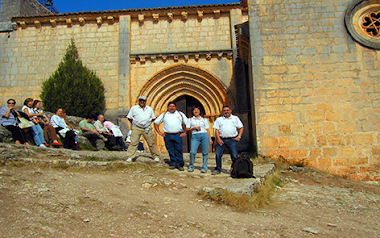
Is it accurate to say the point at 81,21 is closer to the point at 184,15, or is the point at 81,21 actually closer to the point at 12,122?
the point at 184,15

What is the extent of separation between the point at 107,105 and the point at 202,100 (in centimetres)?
380

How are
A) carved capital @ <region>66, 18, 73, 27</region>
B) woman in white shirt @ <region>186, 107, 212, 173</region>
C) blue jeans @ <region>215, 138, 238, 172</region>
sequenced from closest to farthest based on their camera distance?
1. blue jeans @ <region>215, 138, 238, 172</region>
2. woman in white shirt @ <region>186, 107, 212, 173</region>
3. carved capital @ <region>66, 18, 73, 27</region>

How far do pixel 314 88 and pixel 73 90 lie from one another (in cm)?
854

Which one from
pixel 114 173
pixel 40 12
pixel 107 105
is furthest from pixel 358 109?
pixel 40 12

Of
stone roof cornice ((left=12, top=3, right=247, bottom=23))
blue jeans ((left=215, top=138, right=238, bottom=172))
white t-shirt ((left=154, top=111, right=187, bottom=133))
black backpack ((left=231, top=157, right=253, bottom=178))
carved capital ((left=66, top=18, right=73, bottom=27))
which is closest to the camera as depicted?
black backpack ((left=231, top=157, right=253, bottom=178))

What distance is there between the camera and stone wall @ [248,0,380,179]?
7.40 metres

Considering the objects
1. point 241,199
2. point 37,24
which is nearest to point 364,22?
point 241,199

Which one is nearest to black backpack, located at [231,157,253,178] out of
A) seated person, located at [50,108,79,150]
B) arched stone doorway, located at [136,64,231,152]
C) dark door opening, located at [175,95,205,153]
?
seated person, located at [50,108,79,150]

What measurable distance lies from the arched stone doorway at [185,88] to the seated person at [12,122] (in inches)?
206

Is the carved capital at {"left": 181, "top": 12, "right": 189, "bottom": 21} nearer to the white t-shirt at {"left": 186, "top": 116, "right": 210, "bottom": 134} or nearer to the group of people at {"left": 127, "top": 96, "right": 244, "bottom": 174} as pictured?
the group of people at {"left": 127, "top": 96, "right": 244, "bottom": 174}

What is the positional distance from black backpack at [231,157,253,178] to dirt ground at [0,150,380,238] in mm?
249

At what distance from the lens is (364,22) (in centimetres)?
795

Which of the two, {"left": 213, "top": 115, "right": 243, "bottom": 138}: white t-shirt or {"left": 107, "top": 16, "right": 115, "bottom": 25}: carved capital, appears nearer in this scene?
{"left": 213, "top": 115, "right": 243, "bottom": 138}: white t-shirt

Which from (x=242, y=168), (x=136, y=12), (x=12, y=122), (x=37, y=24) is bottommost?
(x=242, y=168)
